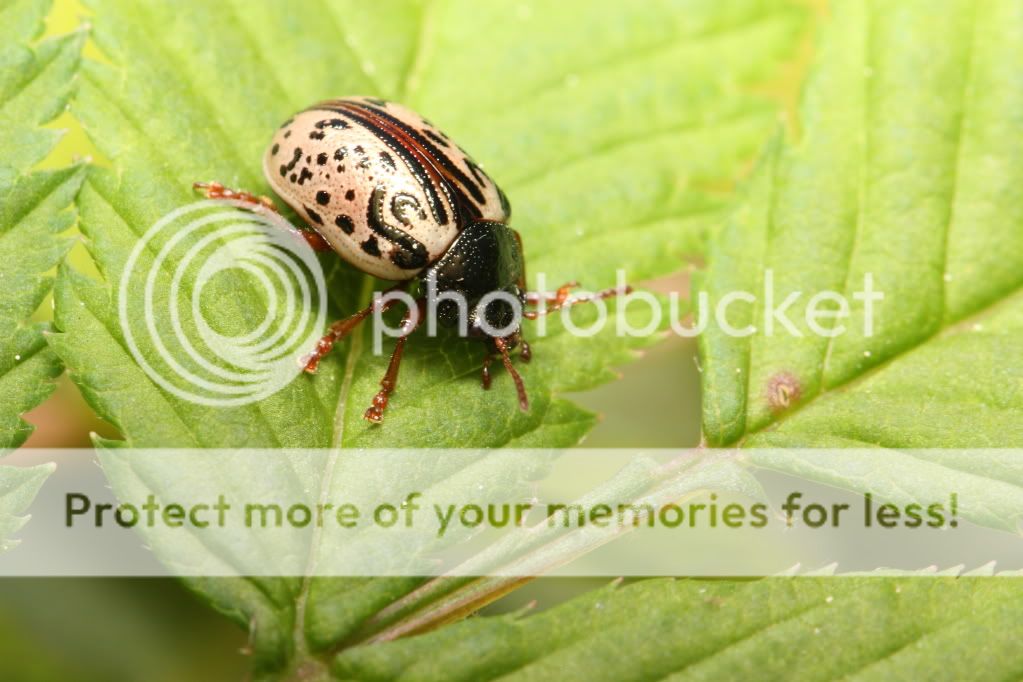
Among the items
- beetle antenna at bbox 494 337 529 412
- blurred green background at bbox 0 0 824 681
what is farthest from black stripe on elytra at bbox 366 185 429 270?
blurred green background at bbox 0 0 824 681

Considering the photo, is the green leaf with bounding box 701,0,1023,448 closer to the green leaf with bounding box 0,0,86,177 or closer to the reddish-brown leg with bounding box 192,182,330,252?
the reddish-brown leg with bounding box 192,182,330,252

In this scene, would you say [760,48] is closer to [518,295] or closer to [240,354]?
[518,295]

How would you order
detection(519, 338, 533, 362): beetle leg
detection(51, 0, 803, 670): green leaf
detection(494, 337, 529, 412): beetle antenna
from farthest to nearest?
1. detection(519, 338, 533, 362): beetle leg
2. detection(494, 337, 529, 412): beetle antenna
3. detection(51, 0, 803, 670): green leaf

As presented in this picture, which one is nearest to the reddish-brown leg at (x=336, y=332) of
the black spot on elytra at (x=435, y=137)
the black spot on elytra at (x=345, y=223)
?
the black spot on elytra at (x=345, y=223)

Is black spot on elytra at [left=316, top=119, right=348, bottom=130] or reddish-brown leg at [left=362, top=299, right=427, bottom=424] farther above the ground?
black spot on elytra at [left=316, top=119, right=348, bottom=130]

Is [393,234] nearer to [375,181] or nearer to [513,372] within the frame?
[375,181]

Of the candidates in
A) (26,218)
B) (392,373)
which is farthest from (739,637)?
(26,218)
